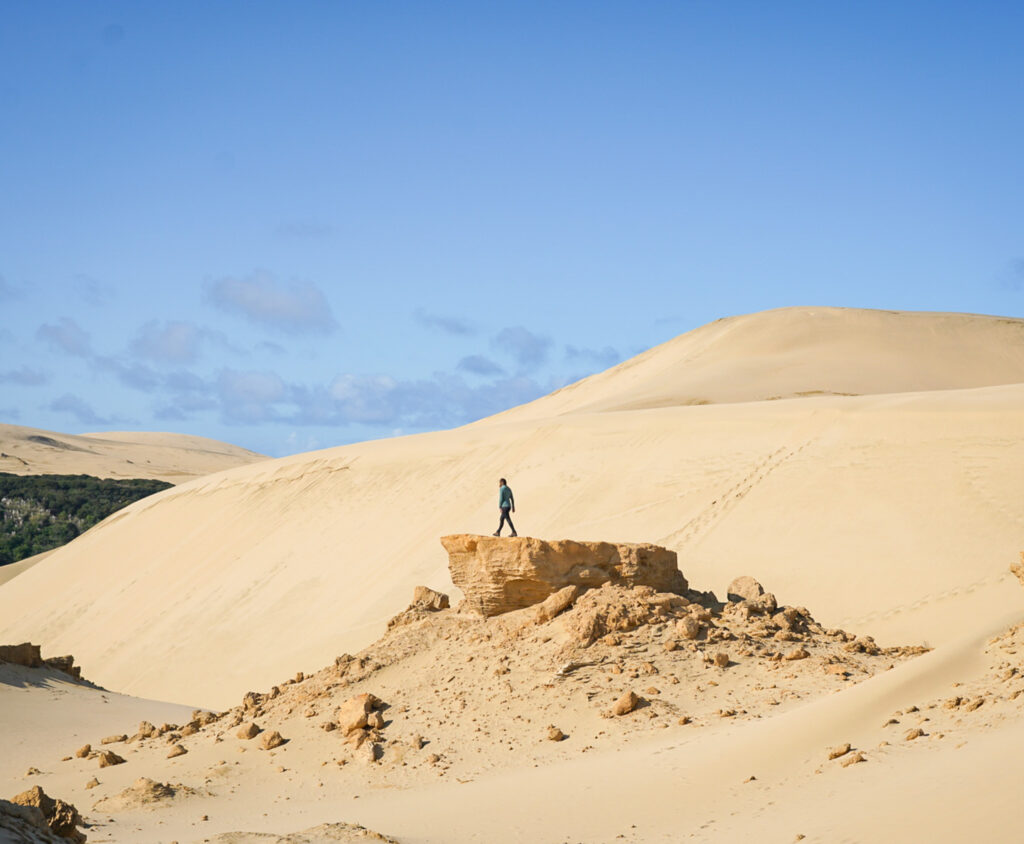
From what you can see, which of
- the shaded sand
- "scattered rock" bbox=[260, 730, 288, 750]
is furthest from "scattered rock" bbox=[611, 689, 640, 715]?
"scattered rock" bbox=[260, 730, 288, 750]

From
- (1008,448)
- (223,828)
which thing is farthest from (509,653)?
(1008,448)

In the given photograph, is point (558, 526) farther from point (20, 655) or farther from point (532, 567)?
point (20, 655)

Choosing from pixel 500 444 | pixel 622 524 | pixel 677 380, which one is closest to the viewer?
pixel 622 524

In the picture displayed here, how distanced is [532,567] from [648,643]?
145cm

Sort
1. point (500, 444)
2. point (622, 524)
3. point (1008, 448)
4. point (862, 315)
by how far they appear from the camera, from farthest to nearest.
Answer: point (862, 315), point (500, 444), point (622, 524), point (1008, 448)

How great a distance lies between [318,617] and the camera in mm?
19062

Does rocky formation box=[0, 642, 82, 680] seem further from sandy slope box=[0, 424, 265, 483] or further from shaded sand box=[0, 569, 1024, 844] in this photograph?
sandy slope box=[0, 424, 265, 483]

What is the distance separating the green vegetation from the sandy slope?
39.0 feet

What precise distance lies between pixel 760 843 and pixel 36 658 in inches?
475

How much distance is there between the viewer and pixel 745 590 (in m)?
12.7

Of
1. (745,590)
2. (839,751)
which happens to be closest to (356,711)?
(839,751)

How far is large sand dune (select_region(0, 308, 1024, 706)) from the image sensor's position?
15.9 metres

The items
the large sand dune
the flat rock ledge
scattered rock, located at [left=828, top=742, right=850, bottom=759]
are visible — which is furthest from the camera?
the large sand dune

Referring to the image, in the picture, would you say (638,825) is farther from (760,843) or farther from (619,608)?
(619,608)
